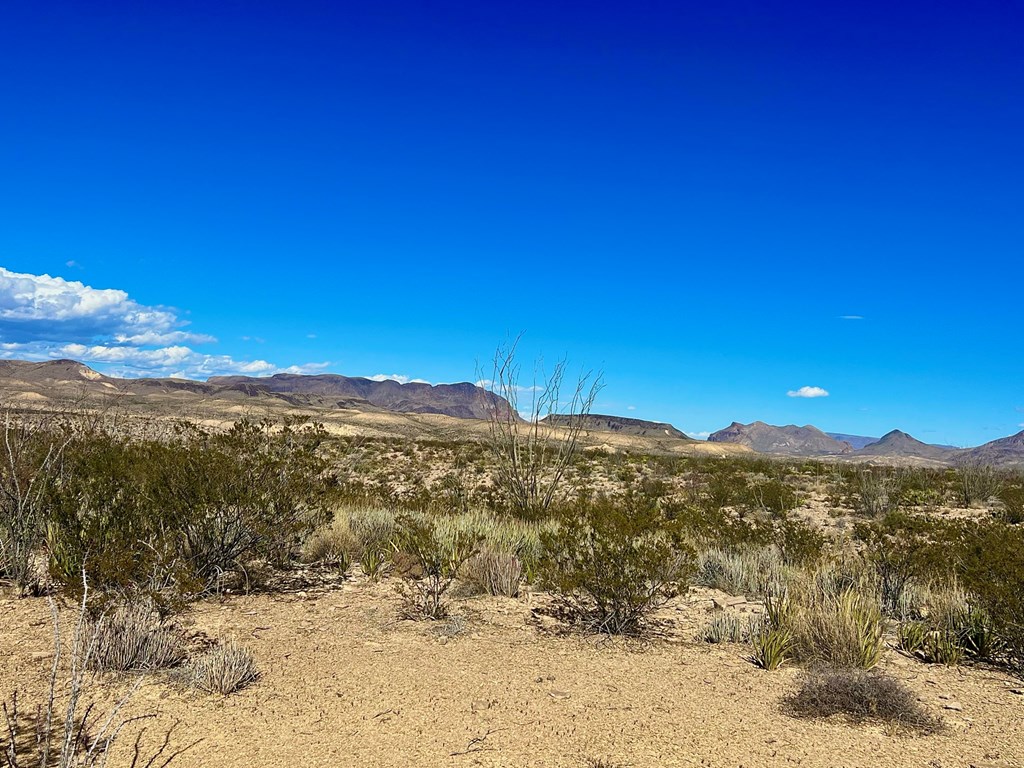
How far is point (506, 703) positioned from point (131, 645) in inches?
110

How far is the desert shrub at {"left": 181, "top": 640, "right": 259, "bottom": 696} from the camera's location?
4730 mm

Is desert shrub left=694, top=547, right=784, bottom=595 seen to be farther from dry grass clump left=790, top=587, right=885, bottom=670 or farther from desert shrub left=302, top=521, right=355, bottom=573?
desert shrub left=302, top=521, right=355, bottom=573

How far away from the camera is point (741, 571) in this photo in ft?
28.3

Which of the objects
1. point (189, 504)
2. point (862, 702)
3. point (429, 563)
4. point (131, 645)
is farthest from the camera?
point (429, 563)

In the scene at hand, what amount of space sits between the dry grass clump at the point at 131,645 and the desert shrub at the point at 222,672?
0.22m

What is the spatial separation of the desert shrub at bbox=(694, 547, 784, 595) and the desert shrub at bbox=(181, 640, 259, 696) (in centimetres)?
490

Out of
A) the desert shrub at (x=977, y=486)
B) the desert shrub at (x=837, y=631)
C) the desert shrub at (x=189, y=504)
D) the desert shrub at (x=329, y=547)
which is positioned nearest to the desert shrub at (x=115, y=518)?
the desert shrub at (x=189, y=504)

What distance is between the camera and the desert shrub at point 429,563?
23.1 ft

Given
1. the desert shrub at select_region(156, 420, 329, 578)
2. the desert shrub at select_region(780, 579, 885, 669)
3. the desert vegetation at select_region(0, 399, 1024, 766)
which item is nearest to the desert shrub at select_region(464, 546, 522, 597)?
the desert vegetation at select_region(0, 399, 1024, 766)

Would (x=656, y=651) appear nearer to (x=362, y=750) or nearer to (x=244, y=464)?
(x=362, y=750)

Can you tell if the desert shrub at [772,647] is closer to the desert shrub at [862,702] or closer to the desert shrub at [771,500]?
the desert shrub at [862,702]

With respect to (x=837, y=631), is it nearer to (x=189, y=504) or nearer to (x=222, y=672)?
(x=222, y=672)

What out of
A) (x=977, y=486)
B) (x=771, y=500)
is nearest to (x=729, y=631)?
(x=771, y=500)

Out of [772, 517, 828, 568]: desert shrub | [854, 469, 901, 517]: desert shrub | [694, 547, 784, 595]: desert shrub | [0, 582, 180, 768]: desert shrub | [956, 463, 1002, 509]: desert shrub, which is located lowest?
[0, 582, 180, 768]: desert shrub
